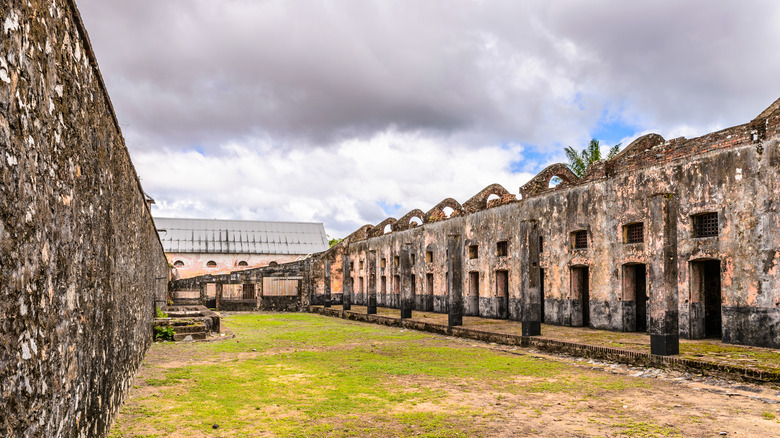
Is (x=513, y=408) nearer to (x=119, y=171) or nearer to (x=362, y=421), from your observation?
(x=362, y=421)

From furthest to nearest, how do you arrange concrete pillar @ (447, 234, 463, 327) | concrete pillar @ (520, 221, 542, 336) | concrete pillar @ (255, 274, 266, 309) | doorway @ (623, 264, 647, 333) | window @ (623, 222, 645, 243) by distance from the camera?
concrete pillar @ (255, 274, 266, 309) < concrete pillar @ (447, 234, 463, 327) < doorway @ (623, 264, 647, 333) < window @ (623, 222, 645, 243) < concrete pillar @ (520, 221, 542, 336)

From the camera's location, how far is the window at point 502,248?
20688 millimetres

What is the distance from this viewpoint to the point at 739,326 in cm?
1220

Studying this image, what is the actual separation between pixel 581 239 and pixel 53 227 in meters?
16.3

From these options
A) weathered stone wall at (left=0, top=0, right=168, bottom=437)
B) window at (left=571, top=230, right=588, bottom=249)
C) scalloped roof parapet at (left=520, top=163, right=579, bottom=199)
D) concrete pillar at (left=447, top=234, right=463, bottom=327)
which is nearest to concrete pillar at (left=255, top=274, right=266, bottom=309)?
concrete pillar at (left=447, top=234, right=463, bottom=327)

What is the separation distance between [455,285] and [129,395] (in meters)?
11.2

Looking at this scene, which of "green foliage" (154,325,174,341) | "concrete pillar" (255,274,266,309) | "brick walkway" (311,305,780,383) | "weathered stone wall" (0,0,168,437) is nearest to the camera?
"weathered stone wall" (0,0,168,437)

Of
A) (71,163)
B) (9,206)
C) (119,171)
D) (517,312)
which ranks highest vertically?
(119,171)

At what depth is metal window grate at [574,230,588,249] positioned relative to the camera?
55.4ft

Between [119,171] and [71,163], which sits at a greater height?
[119,171]

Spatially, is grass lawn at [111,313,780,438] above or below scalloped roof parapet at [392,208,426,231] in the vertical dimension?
below

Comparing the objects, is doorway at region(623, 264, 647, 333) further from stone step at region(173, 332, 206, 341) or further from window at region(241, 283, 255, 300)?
window at region(241, 283, 255, 300)

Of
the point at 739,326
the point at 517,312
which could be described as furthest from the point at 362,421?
the point at 517,312

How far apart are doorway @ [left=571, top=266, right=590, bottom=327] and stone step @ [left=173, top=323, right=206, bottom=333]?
10908mm
